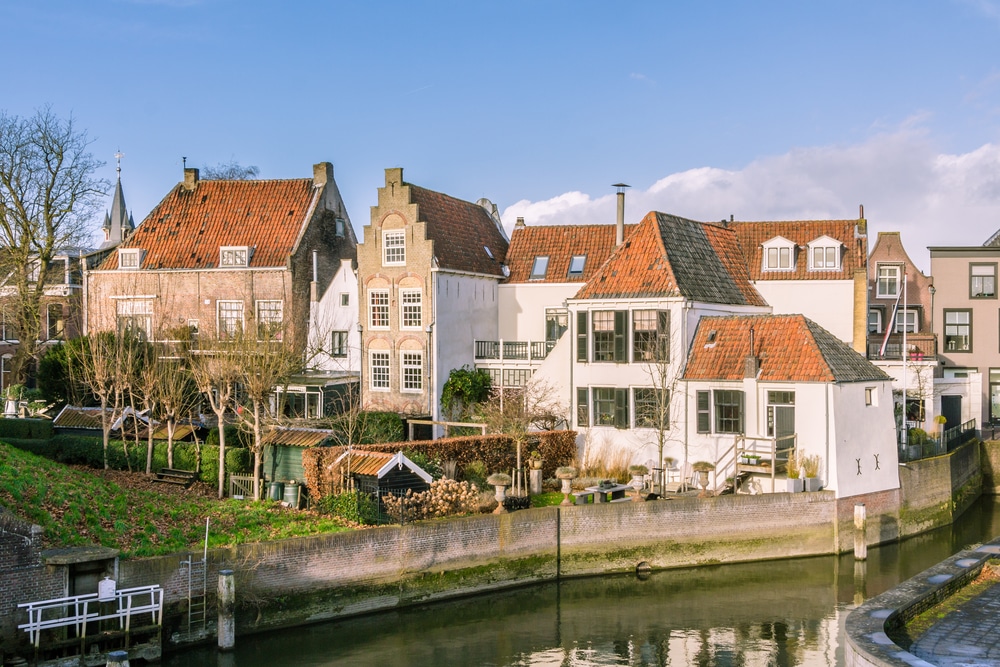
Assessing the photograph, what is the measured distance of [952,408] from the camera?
4303cm

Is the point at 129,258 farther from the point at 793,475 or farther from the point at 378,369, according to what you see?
the point at 793,475

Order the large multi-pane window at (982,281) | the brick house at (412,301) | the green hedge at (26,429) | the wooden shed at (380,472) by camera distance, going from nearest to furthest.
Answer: the wooden shed at (380,472), the green hedge at (26,429), the brick house at (412,301), the large multi-pane window at (982,281)

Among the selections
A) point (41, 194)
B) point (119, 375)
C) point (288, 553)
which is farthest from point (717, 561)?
point (41, 194)

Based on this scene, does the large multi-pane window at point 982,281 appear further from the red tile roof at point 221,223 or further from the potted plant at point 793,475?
the red tile roof at point 221,223

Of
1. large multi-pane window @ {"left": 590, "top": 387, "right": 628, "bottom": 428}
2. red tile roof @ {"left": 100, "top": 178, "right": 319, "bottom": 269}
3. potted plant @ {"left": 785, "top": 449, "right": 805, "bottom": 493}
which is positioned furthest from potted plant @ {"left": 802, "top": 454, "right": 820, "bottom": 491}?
red tile roof @ {"left": 100, "top": 178, "right": 319, "bottom": 269}

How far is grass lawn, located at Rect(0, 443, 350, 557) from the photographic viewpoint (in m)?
20.5

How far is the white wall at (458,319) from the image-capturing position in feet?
121

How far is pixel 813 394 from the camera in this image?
28422 mm

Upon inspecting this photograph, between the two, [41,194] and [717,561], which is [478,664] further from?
[41,194]

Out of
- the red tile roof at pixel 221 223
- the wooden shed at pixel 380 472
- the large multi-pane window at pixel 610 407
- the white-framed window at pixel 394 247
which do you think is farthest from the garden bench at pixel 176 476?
the red tile roof at pixel 221 223

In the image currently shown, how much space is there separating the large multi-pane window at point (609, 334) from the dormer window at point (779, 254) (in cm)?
879

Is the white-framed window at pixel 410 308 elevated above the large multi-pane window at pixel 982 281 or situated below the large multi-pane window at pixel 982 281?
below

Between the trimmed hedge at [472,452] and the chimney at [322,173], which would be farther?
the chimney at [322,173]

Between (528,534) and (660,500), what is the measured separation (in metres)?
3.99
